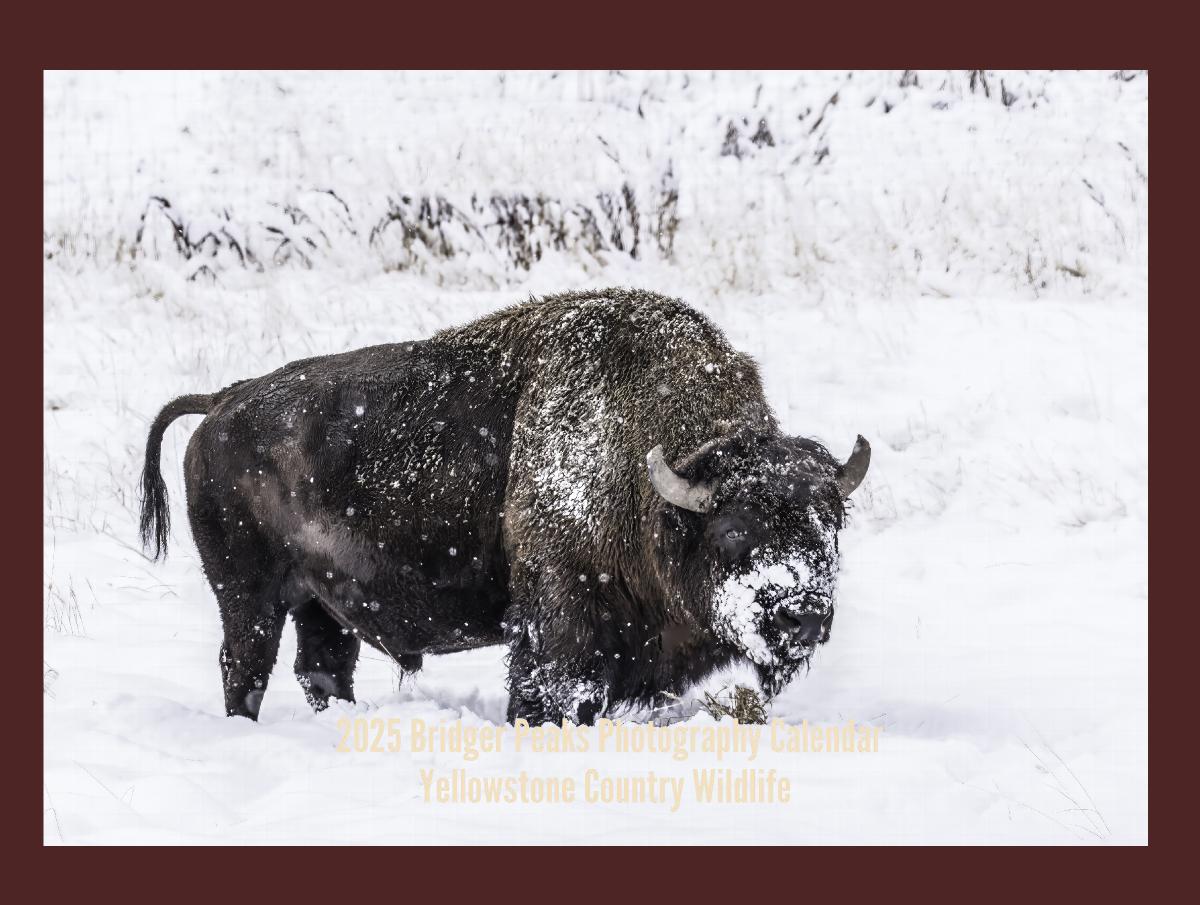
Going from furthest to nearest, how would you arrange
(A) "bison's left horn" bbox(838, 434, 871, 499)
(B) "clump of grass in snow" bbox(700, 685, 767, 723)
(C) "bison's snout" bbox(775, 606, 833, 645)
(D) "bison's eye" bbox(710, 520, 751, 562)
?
1. (B) "clump of grass in snow" bbox(700, 685, 767, 723)
2. (A) "bison's left horn" bbox(838, 434, 871, 499)
3. (D) "bison's eye" bbox(710, 520, 751, 562)
4. (C) "bison's snout" bbox(775, 606, 833, 645)

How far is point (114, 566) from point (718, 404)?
5057mm

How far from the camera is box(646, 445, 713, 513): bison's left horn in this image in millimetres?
4418

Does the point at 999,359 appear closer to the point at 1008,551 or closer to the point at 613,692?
the point at 1008,551

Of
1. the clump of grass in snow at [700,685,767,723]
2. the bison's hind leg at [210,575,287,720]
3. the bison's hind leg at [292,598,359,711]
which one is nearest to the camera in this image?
the clump of grass in snow at [700,685,767,723]

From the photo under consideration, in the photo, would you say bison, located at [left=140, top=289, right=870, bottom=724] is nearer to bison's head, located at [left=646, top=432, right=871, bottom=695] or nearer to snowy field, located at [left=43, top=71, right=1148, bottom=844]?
bison's head, located at [left=646, top=432, right=871, bottom=695]

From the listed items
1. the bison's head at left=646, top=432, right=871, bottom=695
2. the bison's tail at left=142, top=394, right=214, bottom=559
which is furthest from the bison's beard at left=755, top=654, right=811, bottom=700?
the bison's tail at left=142, top=394, right=214, bottom=559

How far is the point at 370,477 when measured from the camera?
5441 mm

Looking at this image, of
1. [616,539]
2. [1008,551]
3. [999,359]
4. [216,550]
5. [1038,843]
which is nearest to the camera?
[1038,843]

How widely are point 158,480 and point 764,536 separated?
331cm

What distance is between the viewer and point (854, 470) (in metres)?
4.69

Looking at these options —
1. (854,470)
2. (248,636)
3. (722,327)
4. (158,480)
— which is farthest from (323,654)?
(722,327)

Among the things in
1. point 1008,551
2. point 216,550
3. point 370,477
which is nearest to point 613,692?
point 370,477

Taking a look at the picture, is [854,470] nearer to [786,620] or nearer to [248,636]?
[786,620]

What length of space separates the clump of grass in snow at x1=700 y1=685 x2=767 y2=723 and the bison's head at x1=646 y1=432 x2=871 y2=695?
25.8 inches
